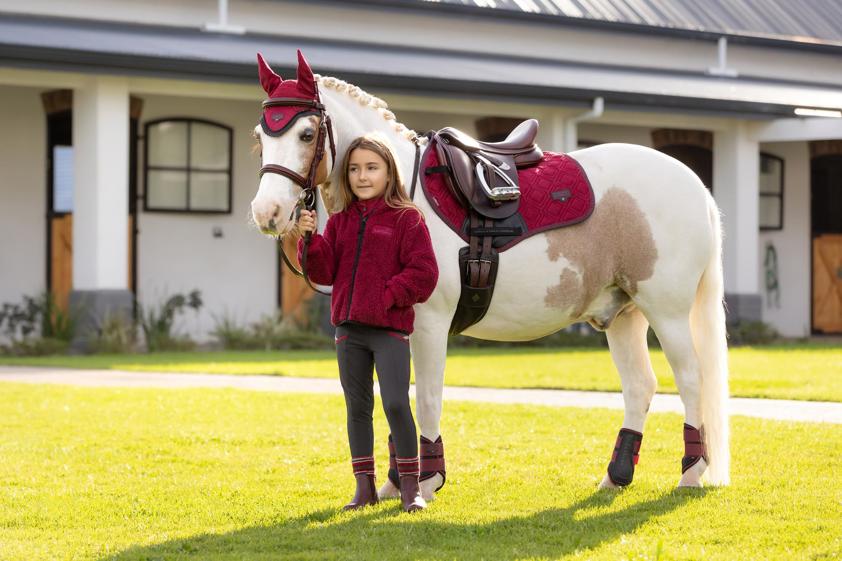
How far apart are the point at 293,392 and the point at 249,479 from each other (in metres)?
3.97

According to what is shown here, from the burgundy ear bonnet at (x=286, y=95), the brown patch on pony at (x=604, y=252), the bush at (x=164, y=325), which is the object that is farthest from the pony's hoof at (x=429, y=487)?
the bush at (x=164, y=325)

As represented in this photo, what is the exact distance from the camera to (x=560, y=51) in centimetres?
1942

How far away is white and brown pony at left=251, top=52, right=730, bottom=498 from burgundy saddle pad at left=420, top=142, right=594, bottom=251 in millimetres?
46

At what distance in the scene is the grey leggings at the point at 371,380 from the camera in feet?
17.6

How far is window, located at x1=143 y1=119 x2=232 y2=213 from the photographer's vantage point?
16.6 metres

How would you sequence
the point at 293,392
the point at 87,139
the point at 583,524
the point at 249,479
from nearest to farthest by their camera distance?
the point at 583,524
the point at 249,479
the point at 293,392
the point at 87,139

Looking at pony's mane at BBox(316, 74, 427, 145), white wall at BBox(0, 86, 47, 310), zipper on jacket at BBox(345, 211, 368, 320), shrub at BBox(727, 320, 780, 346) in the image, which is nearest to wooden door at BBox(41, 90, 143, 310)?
white wall at BBox(0, 86, 47, 310)

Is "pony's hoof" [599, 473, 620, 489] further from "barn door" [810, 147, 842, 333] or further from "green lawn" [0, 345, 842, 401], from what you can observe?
"barn door" [810, 147, 842, 333]

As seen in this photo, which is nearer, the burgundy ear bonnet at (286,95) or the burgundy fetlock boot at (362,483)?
the burgundy ear bonnet at (286,95)

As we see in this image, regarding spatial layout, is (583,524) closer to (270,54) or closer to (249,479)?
(249,479)

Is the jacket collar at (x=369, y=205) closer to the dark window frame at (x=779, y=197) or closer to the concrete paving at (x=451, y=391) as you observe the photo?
the concrete paving at (x=451, y=391)

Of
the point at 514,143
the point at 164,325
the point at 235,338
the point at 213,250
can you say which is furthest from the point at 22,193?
the point at 514,143

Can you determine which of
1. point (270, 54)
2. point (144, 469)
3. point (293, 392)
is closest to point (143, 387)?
point (293, 392)

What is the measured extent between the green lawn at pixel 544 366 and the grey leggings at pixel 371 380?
17.9 ft
